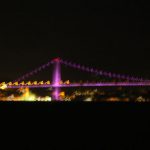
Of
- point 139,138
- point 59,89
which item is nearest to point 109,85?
point 59,89

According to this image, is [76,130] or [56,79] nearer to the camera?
[76,130]

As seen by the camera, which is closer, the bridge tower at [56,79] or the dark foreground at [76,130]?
the dark foreground at [76,130]

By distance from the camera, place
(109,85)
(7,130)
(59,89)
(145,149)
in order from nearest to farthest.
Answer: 1. (145,149)
2. (7,130)
3. (109,85)
4. (59,89)

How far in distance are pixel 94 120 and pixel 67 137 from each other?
2085 mm

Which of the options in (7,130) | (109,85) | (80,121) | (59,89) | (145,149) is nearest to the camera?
(145,149)

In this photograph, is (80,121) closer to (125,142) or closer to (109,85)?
A: (125,142)

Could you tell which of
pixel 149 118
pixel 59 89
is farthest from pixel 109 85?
pixel 149 118

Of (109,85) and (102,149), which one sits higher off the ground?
(109,85)

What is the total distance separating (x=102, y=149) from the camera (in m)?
5.70

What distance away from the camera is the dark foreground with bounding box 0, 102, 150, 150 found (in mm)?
5930

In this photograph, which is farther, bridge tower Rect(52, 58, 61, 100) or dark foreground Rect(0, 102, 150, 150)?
bridge tower Rect(52, 58, 61, 100)

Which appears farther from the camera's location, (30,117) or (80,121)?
(30,117)

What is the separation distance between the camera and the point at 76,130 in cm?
700

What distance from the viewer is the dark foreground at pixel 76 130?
5.93 metres
